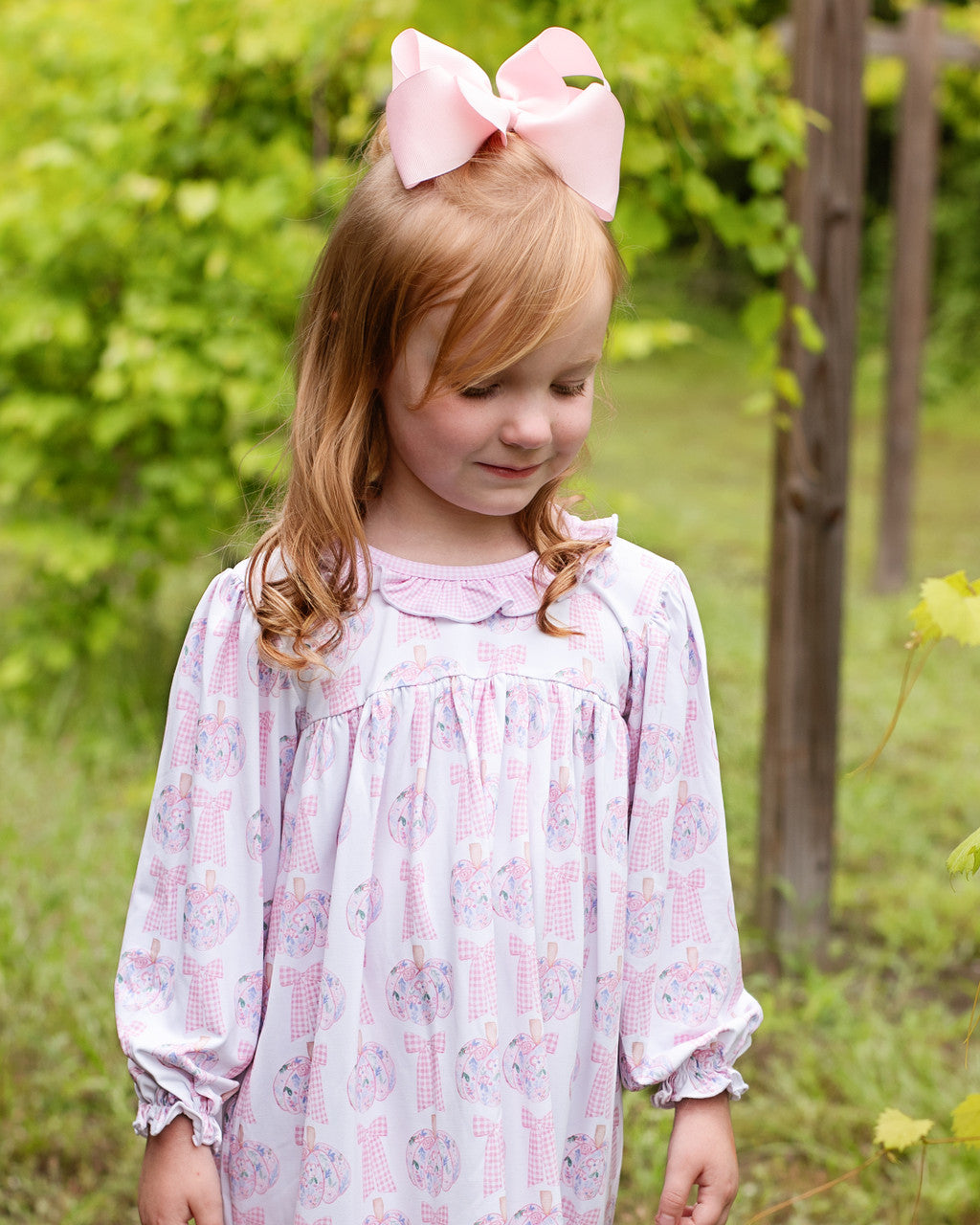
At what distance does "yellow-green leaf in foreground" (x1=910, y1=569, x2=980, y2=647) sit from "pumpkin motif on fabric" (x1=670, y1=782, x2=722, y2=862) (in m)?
0.35

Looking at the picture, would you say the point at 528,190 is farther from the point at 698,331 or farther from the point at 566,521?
the point at 698,331

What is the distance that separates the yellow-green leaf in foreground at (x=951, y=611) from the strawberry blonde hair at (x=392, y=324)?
1.20ft

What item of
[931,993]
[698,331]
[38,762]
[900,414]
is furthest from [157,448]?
[698,331]

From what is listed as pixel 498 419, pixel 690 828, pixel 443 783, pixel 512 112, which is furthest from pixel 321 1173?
pixel 512 112

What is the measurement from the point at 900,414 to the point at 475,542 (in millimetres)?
5176

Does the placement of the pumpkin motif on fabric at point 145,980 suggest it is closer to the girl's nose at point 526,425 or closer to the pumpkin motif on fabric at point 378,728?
the pumpkin motif on fabric at point 378,728

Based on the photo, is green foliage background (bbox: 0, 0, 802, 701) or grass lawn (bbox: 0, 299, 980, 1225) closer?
grass lawn (bbox: 0, 299, 980, 1225)

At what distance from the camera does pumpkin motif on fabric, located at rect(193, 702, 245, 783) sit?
4.28 ft

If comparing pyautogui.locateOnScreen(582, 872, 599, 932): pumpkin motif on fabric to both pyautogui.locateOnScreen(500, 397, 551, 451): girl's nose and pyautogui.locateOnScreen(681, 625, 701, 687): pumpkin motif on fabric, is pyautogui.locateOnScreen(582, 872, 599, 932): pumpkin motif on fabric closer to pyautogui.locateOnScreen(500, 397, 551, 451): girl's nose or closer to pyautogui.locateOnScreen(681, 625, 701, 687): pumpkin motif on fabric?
pyautogui.locateOnScreen(681, 625, 701, 687): pumpkin motif on fabric

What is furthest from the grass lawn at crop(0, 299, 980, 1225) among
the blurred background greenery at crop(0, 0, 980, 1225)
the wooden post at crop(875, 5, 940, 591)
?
the wooden post at crop(875, 5, 940, 591)

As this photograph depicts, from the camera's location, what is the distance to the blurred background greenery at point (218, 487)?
7.69ft

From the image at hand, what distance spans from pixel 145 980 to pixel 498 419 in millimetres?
674

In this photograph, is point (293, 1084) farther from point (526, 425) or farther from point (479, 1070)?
point (526, 425)

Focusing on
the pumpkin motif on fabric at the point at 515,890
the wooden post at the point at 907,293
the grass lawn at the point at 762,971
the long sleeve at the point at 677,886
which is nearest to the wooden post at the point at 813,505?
the grass lawn at the point at 762,971
